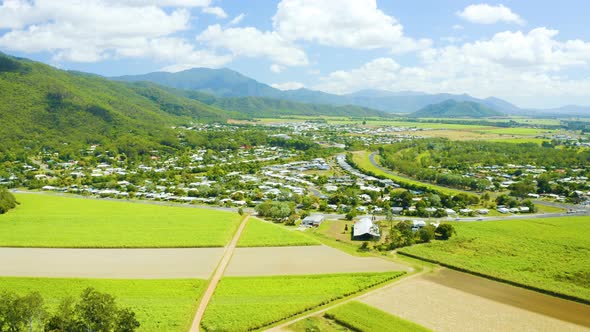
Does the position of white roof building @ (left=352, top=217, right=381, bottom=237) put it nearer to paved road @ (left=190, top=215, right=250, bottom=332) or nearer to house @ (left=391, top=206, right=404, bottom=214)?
house @ (left=391, top=206, right=404, bottom=214)

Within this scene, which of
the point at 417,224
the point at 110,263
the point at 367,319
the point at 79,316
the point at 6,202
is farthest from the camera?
the point at 6,202

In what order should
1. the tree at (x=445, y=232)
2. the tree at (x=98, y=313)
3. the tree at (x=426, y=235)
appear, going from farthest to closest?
1. the tree at (x=445, y=232)
2. the tree at (x=426, y=235)
3. the tree at (x=98, y=313)

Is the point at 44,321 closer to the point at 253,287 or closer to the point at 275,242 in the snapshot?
the point at 253,287

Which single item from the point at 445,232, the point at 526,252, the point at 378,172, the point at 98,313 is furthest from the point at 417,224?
the point at 378,172

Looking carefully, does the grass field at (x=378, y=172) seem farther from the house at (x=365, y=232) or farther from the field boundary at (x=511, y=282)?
the field boundary at (x=511, y=282)

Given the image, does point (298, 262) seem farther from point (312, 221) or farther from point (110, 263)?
point (110, 263)

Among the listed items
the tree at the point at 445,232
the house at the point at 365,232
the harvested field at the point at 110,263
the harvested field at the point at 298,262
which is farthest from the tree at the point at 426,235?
the harvested field at the point at 110,263

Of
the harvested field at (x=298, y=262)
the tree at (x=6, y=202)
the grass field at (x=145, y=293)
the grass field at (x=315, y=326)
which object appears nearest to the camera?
the grass field at (x=315, y=326)
